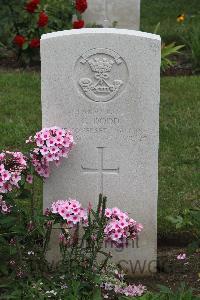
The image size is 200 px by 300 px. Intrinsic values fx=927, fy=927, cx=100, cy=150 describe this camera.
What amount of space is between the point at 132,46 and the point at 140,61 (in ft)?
0.31

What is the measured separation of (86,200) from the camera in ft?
17.6

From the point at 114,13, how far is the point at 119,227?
6.35 meters

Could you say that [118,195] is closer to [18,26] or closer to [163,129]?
[163,129]

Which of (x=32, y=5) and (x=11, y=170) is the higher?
(x=32, y=5)

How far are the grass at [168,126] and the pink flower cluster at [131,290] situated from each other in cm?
75

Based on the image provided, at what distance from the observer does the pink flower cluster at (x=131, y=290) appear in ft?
16.7

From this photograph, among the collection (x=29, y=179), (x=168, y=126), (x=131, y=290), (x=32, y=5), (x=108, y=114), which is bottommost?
(x=131, y=290)

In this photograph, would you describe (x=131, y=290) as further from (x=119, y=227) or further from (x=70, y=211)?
(x=70, y=211)

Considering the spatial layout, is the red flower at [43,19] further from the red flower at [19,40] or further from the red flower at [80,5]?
the red flower at [80,5]

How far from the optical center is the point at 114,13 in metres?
11.0

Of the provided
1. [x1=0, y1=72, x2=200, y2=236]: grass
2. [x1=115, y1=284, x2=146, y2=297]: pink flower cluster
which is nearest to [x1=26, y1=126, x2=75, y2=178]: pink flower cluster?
[x1=115, y1=284, x2=146, y2=297]: pink flower cluster

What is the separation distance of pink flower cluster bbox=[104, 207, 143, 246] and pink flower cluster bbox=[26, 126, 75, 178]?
411mm

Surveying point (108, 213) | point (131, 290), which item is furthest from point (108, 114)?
point (131, 290)

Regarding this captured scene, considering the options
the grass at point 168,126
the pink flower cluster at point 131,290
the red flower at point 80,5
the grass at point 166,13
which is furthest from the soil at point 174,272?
the grass at point 166,13
